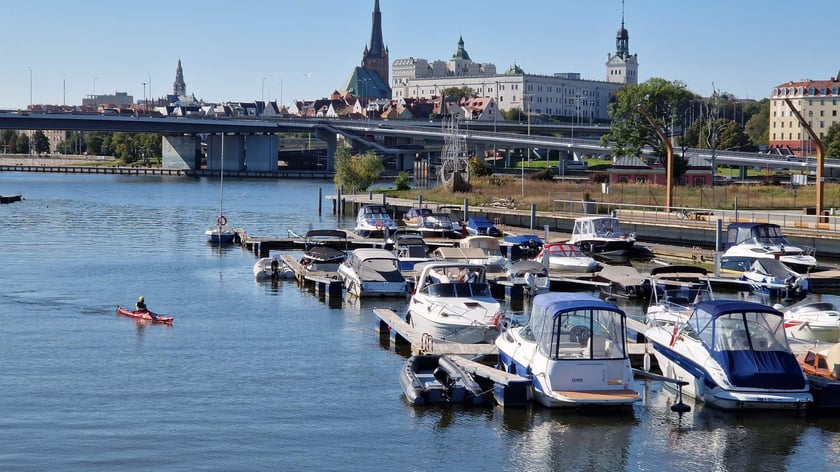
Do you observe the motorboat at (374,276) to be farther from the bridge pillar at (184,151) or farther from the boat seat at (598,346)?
the bridge pillar at (184,151)

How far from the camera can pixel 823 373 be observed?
27781mm

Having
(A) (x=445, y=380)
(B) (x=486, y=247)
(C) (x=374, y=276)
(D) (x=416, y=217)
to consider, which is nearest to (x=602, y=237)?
(B) (x=486, y=247)

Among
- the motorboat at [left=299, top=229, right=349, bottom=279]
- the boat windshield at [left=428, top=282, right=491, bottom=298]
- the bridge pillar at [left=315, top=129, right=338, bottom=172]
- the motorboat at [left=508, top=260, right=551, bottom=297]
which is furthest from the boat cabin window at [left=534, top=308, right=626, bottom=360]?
the bridge pillar at [left=315, top=129, right=338, bottom=172]

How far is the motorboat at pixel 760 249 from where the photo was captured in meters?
48.5

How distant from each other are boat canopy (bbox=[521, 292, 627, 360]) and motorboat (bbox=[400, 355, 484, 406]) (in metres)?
1.99

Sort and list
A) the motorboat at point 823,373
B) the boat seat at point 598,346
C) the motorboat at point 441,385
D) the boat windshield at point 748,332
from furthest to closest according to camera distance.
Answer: the motorboat at point 441,385
the motorboat at point 823,373
the boat windshield at point 748,332
the boat seat at point 598,346

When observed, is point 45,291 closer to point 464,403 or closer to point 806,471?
point 464,403

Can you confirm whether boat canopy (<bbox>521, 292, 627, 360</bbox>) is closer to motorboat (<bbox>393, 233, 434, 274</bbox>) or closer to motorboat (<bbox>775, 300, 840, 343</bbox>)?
motorboat (<bbox>775, 300, 840, 343</bbox>)

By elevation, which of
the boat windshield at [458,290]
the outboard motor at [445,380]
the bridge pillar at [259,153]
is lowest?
the outboard motor at [445,380]

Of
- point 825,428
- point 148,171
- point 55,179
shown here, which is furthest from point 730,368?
point 148,171

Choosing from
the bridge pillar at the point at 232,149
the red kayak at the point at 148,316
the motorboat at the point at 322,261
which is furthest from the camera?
the bridge pillar at the point at 232,149

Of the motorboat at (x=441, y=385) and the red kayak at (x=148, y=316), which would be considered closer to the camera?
the motorboat at (x=441, y=385)

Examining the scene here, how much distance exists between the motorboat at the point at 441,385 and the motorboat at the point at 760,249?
22411mm

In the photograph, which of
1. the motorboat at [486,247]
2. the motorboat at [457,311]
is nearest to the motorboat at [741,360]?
the motorboat at [457,311]
